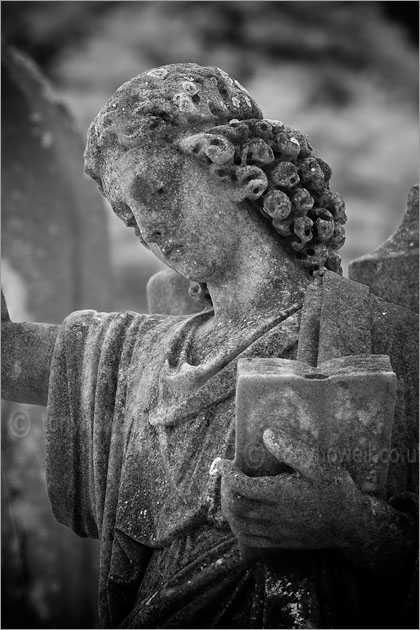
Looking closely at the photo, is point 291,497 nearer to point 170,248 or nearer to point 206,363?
point 206,363

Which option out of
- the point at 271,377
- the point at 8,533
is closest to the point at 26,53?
the point at 8,533

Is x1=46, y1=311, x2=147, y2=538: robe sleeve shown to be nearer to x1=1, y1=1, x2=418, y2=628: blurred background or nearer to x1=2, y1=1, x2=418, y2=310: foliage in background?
x1=1, y1=1, x2=418, y2=628: blurred background

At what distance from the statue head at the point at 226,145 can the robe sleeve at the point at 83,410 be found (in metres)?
0.43

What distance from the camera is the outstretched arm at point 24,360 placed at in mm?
3932

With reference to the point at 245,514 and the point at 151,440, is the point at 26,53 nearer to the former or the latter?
the point at 151,440

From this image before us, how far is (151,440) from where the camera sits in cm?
357

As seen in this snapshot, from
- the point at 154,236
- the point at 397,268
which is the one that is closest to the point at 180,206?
the point at 154,236

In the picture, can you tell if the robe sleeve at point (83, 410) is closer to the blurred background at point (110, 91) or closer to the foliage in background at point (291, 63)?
the blurred background at point (110, 91)

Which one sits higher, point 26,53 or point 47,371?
point 26,53

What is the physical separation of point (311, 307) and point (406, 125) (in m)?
4.61

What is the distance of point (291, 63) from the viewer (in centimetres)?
757

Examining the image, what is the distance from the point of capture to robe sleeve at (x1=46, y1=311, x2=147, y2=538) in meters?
3.75

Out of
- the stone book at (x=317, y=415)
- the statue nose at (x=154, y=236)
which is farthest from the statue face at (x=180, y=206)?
the stone book at (x=317, y=415)

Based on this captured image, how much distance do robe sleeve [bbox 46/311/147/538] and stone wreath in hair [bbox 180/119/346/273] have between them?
626 mm
